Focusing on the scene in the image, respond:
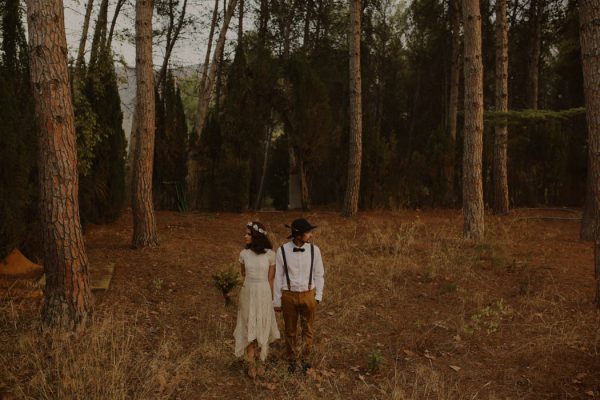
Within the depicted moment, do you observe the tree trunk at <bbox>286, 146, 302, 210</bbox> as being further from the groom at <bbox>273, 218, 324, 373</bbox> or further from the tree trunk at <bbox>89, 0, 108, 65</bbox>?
the groom at <bbox>273, 218, 324, 373</bbox>

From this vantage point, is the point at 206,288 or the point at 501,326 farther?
the point at 206,288

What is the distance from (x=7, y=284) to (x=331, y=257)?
5.54 meters

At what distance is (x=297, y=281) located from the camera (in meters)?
5.24

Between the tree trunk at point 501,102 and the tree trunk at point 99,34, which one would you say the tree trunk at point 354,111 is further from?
the tree trunk at point 99,34

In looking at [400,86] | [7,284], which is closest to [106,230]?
[7,284]

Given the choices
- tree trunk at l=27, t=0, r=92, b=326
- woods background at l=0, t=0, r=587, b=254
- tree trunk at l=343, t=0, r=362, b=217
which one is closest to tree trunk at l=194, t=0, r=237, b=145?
woods background at l=0, t=0, r=587, b=254

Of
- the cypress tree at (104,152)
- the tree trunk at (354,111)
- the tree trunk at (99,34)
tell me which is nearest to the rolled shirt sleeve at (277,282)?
the cypress tree at (104,152)

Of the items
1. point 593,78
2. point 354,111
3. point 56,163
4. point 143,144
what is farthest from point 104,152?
point 593,78

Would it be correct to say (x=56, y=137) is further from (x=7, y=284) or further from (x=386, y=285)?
(x=386, y=285)

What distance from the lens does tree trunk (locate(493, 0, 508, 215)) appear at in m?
15.3

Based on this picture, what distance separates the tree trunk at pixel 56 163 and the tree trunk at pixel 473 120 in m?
8.28

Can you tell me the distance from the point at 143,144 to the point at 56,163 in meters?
4.11

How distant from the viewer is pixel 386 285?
8367 mm

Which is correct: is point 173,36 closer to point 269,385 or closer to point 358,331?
point 358,331
